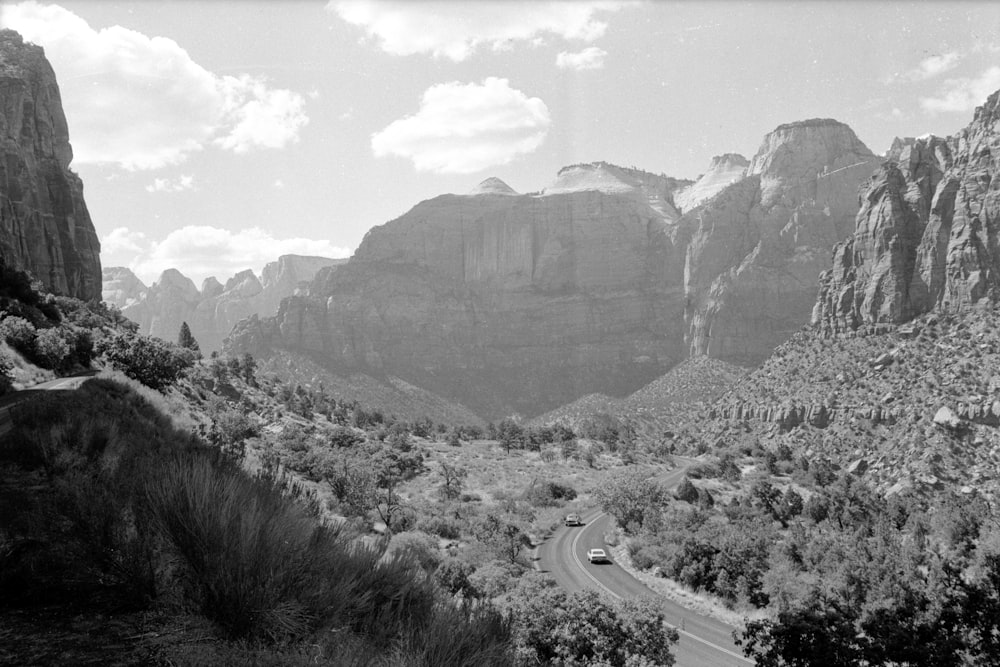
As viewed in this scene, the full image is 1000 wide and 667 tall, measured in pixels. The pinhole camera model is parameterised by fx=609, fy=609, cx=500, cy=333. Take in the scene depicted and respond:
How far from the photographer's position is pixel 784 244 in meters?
176

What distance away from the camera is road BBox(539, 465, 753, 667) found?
922 inches

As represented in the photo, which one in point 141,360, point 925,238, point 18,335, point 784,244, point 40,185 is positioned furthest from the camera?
point 784,244

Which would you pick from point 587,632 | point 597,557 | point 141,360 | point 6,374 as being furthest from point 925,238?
point 6,374

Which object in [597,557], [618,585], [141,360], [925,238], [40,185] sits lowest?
[597,557]

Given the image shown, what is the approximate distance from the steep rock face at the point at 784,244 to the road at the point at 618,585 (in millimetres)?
125689

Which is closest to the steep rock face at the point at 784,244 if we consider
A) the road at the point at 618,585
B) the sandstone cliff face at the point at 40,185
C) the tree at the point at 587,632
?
the road at the point at 618,585

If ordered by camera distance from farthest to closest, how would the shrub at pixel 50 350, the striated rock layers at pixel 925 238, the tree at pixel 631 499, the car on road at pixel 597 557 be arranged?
1. the striated rock layers at pixel 925 238
2. the tree at pixel 631 499
3. the car on road at pixel 597 557
4. the shrub at pixel 50 350

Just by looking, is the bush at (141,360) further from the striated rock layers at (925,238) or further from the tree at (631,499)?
the striated rock layers at (925,238)

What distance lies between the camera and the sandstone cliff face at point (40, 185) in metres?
80.8

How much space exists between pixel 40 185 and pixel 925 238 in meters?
129

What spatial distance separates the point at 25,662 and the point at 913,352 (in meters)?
83.2

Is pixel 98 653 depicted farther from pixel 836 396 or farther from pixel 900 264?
pixel 900 264

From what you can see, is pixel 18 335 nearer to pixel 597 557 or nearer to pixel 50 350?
pixel 50 350

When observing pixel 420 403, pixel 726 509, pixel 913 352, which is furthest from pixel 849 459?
pixel 420 403
